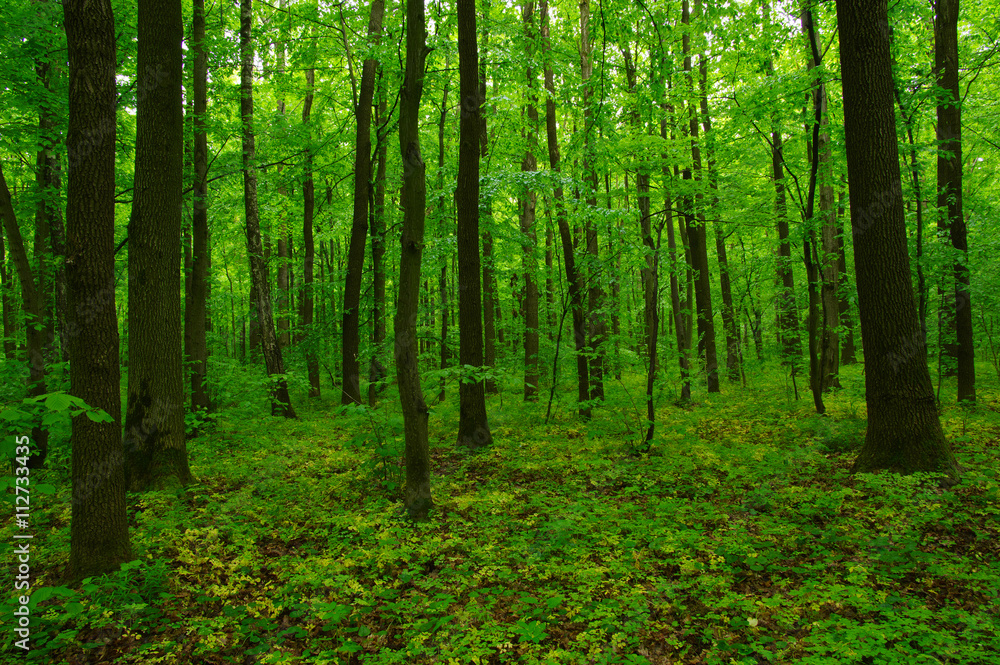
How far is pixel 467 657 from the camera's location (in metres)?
3.13

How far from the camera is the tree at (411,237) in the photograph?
511 centimetres

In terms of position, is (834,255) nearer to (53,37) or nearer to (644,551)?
(644,551)

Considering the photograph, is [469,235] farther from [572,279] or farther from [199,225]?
[199,225]

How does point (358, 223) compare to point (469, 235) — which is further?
point (358, 223)

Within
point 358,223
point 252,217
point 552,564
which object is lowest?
point 552,564

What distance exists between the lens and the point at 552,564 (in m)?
4.39

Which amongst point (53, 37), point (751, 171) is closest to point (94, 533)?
point (53, 37)

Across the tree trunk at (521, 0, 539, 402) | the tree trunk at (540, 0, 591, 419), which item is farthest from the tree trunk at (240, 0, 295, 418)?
the tree trunk at (540, 0, 591, 419)

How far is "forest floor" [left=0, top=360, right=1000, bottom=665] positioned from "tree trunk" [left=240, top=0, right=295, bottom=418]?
4.45 m

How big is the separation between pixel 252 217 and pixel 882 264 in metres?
12.3

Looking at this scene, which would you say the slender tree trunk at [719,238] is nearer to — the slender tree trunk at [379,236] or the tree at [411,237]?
the tree at [411,237]

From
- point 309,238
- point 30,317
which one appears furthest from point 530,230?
point 30,317

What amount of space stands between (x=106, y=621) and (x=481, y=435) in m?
5.53

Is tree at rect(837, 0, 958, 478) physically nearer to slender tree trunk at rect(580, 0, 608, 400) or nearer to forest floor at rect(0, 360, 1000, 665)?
forest floor at rect(0, 360, 1000, 665)
